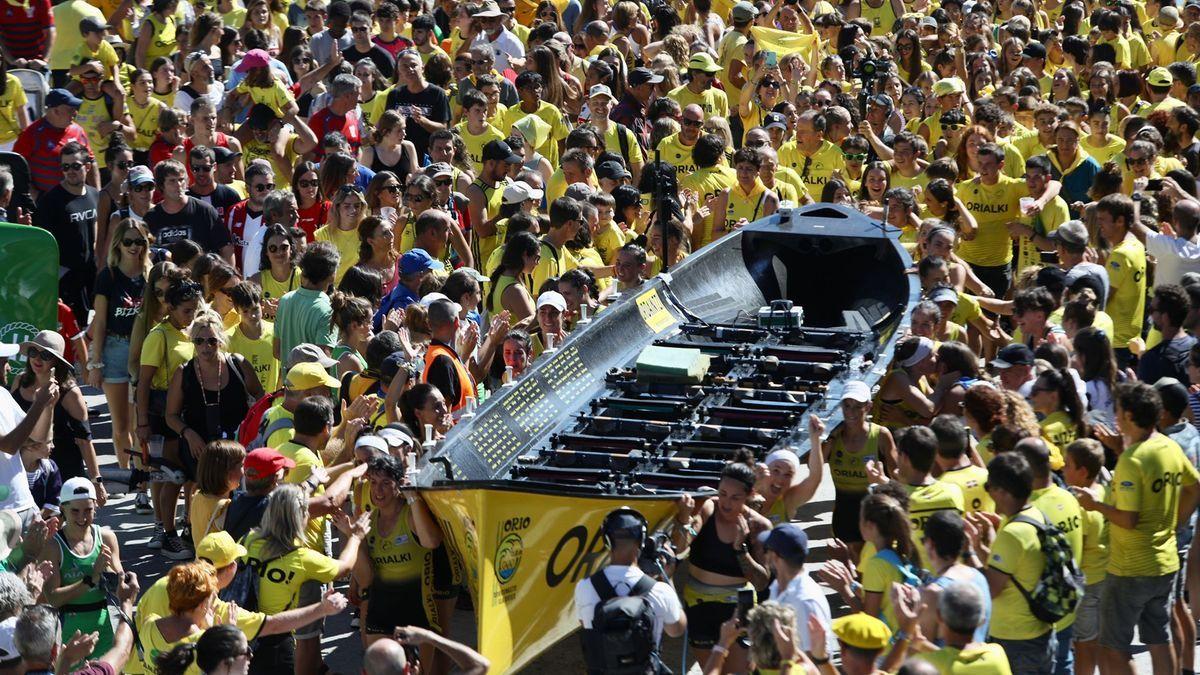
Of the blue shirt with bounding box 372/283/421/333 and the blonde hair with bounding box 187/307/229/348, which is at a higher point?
the blonde hair with bounding box 187/307/229/348

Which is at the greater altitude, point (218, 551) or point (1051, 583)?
point (218, 551)

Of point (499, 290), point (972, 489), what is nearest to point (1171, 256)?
point (499, 290)

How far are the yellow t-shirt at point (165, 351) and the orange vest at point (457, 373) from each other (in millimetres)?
1542

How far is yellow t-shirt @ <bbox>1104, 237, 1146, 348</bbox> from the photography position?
12.9 meters

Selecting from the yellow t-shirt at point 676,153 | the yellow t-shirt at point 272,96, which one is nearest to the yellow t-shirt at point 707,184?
the yellow t-shirt at point 676,153

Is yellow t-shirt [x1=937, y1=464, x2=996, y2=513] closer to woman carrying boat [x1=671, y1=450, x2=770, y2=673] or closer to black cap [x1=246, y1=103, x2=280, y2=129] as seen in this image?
woman carrying boat [x1=671, y1=450, x2=770, y2=673]

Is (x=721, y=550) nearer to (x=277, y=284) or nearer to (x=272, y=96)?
(x=277, y=284)

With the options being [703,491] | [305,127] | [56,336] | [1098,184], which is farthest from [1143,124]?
[56,336]

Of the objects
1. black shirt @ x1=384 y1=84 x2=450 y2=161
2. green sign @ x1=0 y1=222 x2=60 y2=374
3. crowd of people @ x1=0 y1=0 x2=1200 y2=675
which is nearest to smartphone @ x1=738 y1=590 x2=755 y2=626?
crowd of people @ x1=0 y1=0 x2=1200 y2=675

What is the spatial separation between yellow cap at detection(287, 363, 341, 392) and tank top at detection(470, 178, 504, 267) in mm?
4230

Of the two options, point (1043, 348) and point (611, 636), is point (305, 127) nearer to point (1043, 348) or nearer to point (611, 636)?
point (1043, 348)

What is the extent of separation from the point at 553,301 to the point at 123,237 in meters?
2.87

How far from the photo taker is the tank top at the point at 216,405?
11172 millimetres

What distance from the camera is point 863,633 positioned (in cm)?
711
